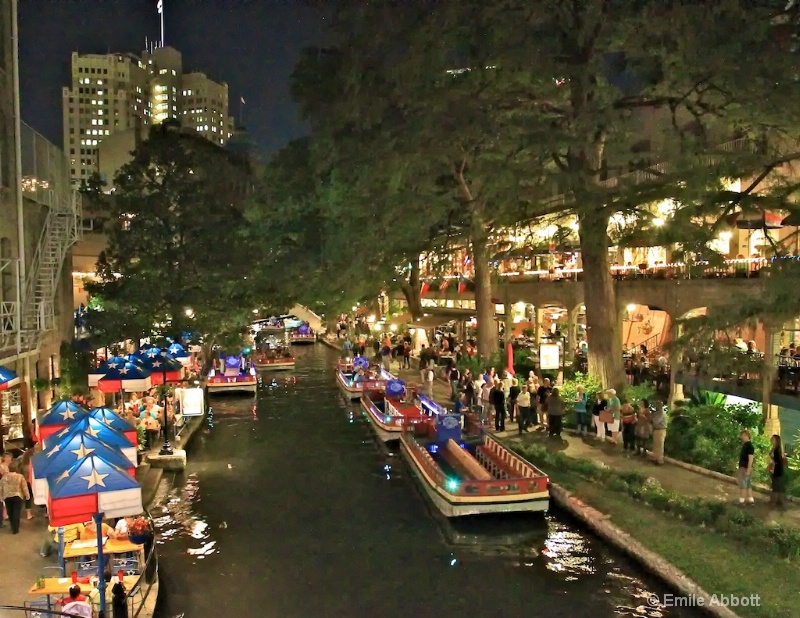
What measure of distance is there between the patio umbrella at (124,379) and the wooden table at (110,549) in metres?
9.35

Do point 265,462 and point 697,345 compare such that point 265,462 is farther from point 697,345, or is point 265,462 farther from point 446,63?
point 697,345

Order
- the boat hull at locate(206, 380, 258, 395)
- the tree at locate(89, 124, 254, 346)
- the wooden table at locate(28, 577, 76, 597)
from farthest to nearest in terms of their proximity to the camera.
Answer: the boat hull at locate(206, 380, 258, 395)
the tree at locate(89, 124, 254, 346)
the wooden table at locate(28, 577, 76, 597)

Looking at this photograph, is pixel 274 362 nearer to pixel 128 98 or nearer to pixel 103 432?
pixel 103 432

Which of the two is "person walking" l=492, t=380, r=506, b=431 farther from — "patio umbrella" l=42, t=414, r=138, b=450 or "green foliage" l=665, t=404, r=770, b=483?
"patio umbrella" l=42, t=414, r=138, b=450

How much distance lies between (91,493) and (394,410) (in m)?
17.4

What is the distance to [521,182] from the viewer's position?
21312mm

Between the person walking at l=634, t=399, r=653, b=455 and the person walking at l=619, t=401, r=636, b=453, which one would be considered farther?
the person walking at l=619, t=401, r=636, b=453

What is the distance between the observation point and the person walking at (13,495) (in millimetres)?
14164

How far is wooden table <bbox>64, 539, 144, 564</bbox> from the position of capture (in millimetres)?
11648

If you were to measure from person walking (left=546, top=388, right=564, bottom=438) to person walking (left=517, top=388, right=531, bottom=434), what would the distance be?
1057 mm

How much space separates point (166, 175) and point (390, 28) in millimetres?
16506

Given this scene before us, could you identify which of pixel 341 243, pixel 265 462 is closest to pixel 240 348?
pixel 341 243

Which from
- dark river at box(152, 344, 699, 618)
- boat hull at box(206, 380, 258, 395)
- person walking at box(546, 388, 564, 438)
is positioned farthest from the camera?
boat hull at box(206, 380, 258, 395)

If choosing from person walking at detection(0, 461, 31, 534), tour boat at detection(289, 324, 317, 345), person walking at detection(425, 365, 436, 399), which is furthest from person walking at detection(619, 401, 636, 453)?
tour boat at detection(289, 324, 317, 345)
